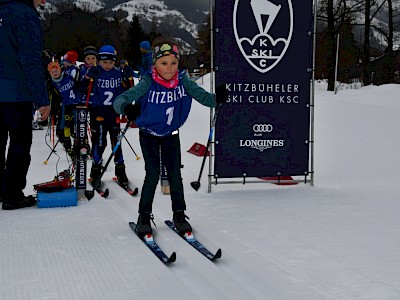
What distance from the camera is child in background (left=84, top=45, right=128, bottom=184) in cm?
643

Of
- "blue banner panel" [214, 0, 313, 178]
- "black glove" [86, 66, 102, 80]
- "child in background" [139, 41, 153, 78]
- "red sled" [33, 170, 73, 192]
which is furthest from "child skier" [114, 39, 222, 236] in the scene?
"child in background" [139, 41, 153, 78]

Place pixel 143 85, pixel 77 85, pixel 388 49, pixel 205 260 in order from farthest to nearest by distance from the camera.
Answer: pixel 388 49 < pixel 77 85 < pixel 143 85 < pixel 205 260

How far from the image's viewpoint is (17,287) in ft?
9.94

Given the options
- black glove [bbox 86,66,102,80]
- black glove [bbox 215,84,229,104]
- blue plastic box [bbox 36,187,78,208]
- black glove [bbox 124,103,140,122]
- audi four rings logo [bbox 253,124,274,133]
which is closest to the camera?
black glove [bbox 124,103,140,122]

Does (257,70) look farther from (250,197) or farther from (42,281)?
(42,281)

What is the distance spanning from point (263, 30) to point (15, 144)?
3.08 m

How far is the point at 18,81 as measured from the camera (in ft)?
15.6

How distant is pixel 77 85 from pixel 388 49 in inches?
957

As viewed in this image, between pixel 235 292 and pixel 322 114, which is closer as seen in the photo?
pixel 235 292

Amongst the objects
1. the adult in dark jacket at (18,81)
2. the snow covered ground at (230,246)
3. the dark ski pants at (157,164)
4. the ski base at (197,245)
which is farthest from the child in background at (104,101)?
the ski base at (197,245)

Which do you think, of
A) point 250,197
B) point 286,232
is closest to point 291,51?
point 250,197

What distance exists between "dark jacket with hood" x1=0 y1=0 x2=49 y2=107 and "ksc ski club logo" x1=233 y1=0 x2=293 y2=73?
231cm

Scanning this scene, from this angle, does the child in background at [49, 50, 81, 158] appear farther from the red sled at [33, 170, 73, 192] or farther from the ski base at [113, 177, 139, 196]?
the red sled at [33, 170, 73, 192]

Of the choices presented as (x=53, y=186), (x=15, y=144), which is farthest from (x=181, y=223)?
(x=15, y=144)
